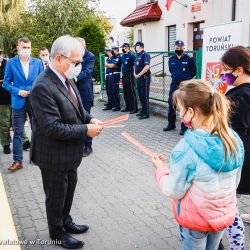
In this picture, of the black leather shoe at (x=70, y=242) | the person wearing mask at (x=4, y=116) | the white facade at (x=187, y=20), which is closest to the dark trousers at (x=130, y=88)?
the white facade at (x=187, y=20)

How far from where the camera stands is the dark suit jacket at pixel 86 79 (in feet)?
19.5

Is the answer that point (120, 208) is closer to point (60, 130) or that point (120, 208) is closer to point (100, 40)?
point (60, 130)

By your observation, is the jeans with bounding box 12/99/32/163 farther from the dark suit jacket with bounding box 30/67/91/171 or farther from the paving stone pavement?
the dark suit jacket with bounding box 30/67/91/171

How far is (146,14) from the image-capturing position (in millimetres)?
18219

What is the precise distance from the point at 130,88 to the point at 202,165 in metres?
8.80

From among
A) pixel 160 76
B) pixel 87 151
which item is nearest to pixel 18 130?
pixel 87 151

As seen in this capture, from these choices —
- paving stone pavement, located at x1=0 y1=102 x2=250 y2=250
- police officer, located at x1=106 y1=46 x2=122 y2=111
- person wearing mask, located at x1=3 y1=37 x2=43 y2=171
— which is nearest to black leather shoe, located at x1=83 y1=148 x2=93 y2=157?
paving stone pavement, located at x1=0 y1=102 x2=250 y2=250

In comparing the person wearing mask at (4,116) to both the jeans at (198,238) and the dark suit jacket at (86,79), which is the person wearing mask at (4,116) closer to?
the dark suit jacket at (86,79)

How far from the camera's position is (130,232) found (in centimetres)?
356

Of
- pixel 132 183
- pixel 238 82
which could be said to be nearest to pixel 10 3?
pixel 132 183

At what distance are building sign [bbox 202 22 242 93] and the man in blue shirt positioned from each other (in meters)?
4.88

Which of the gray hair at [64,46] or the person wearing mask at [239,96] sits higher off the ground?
the gray hair at [64,46]

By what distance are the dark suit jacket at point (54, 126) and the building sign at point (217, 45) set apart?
3522 mm

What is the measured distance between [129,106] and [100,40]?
5723 millimetres
